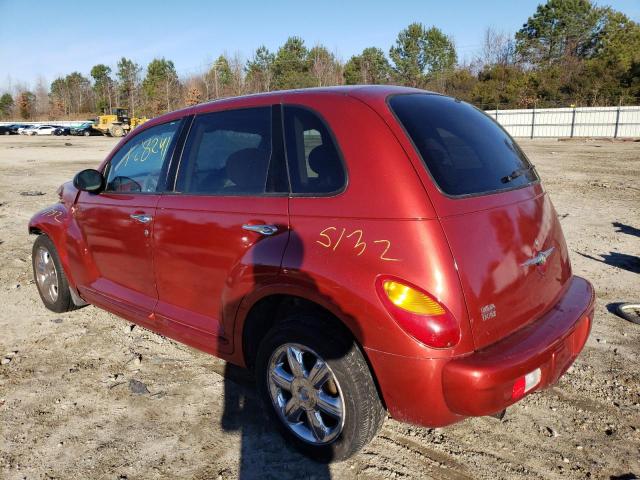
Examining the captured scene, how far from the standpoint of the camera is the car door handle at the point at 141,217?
3348 millimetres

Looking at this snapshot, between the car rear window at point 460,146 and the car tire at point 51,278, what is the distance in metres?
3.39

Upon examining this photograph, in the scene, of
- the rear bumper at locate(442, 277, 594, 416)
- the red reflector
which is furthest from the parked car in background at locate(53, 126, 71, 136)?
the red reflector

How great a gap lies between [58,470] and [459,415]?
206 cm

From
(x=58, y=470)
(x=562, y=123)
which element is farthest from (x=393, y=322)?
(x=562, y=123)

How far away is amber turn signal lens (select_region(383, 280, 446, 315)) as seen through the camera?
2152 mm

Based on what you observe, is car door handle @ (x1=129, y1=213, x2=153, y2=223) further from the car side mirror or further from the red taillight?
the red taillight

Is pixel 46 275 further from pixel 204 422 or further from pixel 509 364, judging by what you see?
pixel 509 364

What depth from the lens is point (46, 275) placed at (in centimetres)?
477

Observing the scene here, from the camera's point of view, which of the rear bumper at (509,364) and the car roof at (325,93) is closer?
the rear bumper at (509,364)

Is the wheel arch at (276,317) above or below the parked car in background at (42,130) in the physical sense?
below

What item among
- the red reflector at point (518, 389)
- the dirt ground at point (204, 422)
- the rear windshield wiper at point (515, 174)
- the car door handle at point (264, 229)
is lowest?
the dirt ground at point (204, 422)

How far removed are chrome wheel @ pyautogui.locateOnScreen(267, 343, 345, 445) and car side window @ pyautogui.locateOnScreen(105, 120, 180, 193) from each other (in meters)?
1.56

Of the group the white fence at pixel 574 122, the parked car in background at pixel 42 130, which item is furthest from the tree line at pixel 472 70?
the parked car in background at pixel 42 130

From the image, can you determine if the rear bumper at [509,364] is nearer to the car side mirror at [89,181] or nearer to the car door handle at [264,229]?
the car door handle at [264,229]
